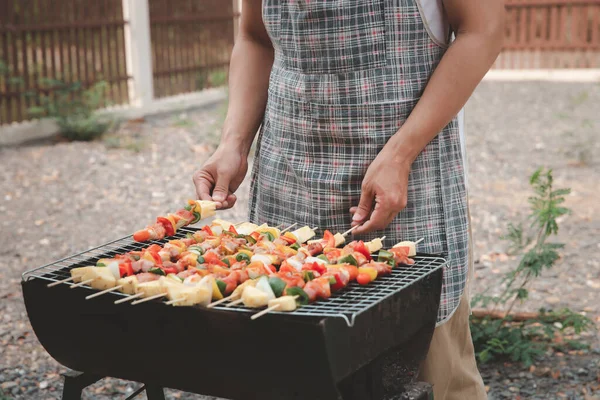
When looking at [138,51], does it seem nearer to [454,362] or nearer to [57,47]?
[57,47]

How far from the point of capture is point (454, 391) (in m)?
2.76

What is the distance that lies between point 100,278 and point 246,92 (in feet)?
3.54

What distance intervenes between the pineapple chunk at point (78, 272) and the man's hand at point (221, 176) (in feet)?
2.35

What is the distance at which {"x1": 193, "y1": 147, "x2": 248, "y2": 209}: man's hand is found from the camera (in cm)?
282

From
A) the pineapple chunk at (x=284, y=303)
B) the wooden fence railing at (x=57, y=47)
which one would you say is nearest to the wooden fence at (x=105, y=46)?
the wooden fence railing at (x=57, y=47)

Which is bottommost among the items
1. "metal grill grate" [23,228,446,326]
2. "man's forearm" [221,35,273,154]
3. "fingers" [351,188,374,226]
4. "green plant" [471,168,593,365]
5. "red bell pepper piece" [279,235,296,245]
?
"green plant" [471,168,593,365]

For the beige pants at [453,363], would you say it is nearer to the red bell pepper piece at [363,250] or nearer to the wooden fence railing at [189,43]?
the red bell pepper piece at [363,250]

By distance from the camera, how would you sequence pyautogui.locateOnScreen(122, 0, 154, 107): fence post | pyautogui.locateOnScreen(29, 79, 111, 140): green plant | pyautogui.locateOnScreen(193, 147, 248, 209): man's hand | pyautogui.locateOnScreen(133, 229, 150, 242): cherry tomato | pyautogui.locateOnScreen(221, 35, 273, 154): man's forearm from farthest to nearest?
pyautogui.locateOnScreen(122, 0, 154, 107): fence post < pyautogui.locateOnScreen(29, 79, 111, 140): green plant < pyautogui.locateOnScreen(221, 35, 273, 154): man's forearm < pyautogui.locateOnScreen(193, 147, 248, 209): man's hand < pyautogui.locateOnScreen(133, 229, 150, 242): cherry tomato

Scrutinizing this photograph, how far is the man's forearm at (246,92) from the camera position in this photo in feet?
9.66

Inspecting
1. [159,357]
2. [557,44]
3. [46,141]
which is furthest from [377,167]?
[557,44]

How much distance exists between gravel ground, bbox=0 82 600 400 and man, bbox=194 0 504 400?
1.85 m


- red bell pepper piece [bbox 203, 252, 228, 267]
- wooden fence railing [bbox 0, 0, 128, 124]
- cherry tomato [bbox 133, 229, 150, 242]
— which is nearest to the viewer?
red bell pepper piece [bbox 203, 252, 228, 267]

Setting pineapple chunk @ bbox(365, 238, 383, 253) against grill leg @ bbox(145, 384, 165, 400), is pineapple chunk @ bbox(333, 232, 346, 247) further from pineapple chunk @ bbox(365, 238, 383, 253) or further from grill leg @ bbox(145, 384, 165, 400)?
grill leg @ bbox(145, 384, 165, 400)

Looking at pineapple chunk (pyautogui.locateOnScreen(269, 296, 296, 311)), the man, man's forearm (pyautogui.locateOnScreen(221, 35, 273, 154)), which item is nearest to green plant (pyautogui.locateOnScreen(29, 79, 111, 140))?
man's forearm (pyautogui.locateOnScreen(221, 35, 273, 154))
